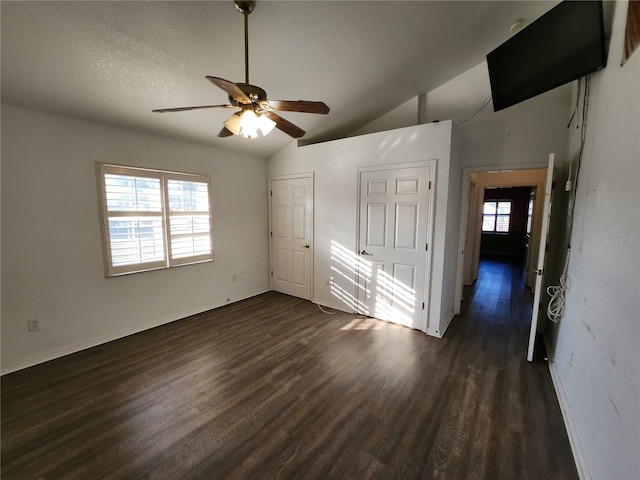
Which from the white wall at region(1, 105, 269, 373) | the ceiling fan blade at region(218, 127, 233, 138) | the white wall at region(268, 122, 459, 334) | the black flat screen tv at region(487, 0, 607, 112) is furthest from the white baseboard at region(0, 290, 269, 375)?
the black flat screen tv at region(487, 0, 607, 112)

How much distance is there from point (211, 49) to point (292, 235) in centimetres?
282

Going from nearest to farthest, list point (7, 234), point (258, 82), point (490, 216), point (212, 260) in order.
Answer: point (7, 234)
point (258, 82)
point (212, 260)
point (490, 216)

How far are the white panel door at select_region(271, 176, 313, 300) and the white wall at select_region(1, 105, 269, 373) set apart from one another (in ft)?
4.50

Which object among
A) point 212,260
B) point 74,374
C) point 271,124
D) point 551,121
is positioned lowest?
point 74,374

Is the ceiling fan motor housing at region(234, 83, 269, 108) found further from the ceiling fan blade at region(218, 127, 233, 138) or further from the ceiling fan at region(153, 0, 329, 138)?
the ceiling fan blade at region(218, 127, 233, 138)

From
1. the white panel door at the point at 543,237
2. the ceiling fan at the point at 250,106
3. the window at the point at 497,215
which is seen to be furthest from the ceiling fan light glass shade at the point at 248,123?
the window at the point at 497,215

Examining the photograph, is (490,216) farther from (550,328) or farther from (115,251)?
(115,251)

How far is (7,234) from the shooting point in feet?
7.64

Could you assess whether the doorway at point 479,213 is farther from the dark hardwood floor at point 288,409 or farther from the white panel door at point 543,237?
the dark hardwood floor at point 288,409

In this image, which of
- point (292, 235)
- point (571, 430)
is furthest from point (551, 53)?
point (292, 235)

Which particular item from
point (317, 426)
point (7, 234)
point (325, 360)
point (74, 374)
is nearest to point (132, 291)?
point (74, 374)

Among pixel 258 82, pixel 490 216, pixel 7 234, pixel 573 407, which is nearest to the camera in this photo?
pixel 573 407

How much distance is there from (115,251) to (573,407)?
→ 445cm

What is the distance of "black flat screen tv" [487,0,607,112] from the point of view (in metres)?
1.69
